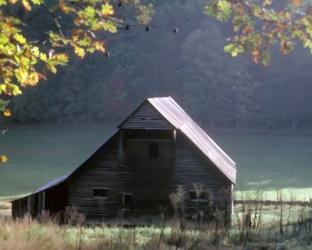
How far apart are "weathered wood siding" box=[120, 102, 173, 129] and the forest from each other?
130 ft

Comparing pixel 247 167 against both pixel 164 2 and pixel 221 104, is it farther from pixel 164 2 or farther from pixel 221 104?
pixel 164 2

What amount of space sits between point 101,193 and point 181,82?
44578 millimetres

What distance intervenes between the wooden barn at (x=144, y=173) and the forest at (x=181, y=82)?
38706mm

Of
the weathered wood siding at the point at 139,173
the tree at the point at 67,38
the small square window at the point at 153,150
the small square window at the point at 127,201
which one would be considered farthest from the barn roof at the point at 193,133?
the tree at the point at 67,38

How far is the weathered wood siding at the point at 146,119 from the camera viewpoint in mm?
25547

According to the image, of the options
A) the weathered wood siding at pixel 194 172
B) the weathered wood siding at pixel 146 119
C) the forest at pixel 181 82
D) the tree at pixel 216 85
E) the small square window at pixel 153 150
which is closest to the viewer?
the weathered wood siding at pixel 194 172

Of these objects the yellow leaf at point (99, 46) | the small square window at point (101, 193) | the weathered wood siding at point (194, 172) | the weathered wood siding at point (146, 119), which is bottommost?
the small square window at point (101, 193)

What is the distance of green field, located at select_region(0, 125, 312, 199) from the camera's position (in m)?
42.4

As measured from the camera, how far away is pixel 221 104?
65.1 metres

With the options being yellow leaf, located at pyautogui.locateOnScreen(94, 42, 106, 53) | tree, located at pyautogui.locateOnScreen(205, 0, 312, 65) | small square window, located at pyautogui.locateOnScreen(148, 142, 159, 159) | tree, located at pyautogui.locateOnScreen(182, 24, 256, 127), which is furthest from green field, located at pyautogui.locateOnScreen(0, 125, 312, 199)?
tree, located at pyautogui.locateOnScreen(205, 0, 312, 65)

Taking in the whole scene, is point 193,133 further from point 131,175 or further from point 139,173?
point 131,175

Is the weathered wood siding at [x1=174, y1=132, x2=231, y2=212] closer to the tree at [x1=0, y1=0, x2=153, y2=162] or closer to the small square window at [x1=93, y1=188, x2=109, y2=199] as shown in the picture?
the small square window at [x1=93, y1=188, x2=109, y2=199]

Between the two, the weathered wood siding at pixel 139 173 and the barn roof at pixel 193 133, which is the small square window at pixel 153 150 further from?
the barn roof at pixel 193 133

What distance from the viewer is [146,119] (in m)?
25.7
